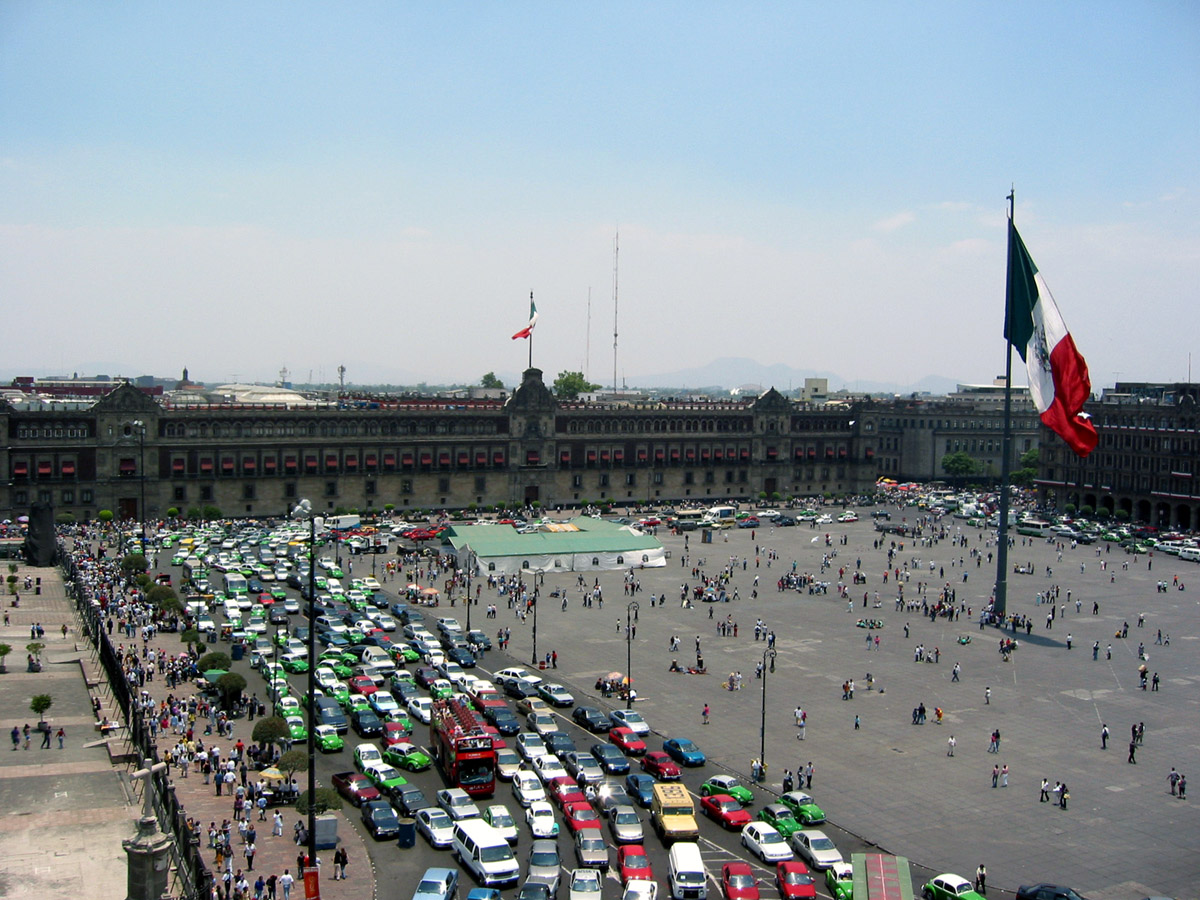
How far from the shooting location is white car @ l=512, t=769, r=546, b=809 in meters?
32.2

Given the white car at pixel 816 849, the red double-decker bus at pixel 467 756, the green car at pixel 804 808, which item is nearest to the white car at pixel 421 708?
the red double-decker bus at pixel 467 756

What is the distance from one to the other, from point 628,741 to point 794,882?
1146cm

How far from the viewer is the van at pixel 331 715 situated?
38.9 meters

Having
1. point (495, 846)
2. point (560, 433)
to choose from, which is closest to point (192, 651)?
point (495, 846)

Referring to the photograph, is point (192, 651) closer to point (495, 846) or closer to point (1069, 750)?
point (495, 846)

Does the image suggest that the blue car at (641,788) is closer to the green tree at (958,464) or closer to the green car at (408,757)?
the green car at (408,757)

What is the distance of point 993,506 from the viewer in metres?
114

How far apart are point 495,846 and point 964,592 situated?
48.8 meters

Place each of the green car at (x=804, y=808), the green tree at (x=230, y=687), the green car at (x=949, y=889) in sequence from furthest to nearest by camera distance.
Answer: the green tree at (x=230, y=687)
the green car at (x=804, y=808)
the green car at (x=949, y=889)

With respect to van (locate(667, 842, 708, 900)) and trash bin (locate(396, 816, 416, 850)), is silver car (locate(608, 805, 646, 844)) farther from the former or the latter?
trash bin (locate(396, 816, 416, 850))

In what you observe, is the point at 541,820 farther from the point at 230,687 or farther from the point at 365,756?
the point at 230,687

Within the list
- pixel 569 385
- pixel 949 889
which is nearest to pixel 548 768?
pixel 949 889

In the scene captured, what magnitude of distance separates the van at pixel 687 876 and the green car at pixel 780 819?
378cm

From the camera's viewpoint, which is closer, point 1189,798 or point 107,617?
point 1189,798
